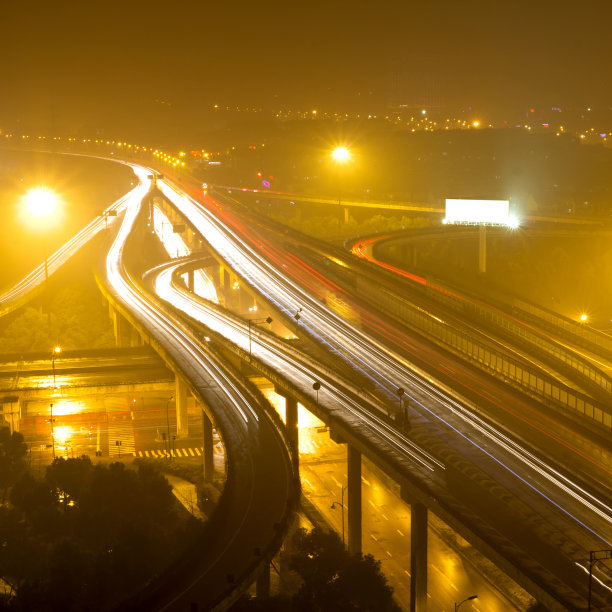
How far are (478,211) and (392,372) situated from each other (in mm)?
37103

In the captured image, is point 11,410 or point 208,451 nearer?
point 208,451

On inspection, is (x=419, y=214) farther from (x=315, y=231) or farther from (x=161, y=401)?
(x=161, y=401)

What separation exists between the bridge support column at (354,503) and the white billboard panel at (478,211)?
43435 millimetres

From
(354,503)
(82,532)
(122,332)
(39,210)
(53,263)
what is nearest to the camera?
(354,503)

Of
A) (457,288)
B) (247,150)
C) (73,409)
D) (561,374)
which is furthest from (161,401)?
(247,150)

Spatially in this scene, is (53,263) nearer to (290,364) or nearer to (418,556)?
(290,364)

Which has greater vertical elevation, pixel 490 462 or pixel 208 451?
pixel 490 462

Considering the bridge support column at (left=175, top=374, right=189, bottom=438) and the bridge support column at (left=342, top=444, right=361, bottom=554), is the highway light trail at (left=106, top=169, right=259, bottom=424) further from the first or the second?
the bridge support column at (left=342, top=444, right=361, bottom=554)

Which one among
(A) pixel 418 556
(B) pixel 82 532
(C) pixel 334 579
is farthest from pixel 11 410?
(A) pixel 418 556

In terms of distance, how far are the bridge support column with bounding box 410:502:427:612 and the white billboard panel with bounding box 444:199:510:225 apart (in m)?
48.2

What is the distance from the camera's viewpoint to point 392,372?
3872cm

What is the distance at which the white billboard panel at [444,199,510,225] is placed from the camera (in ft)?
232

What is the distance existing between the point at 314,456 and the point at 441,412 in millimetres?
12253

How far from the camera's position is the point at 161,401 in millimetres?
55344
